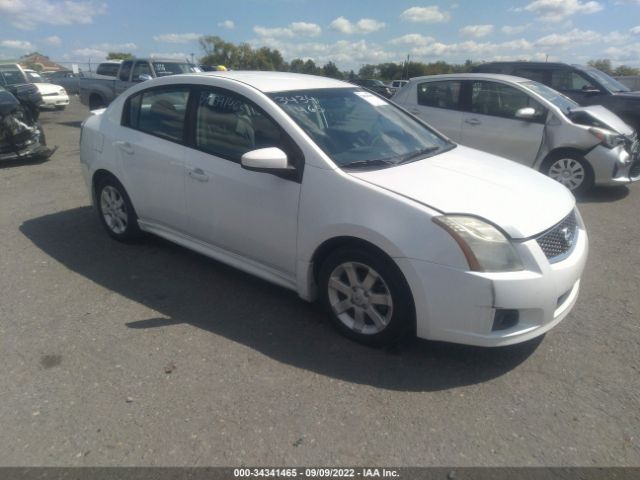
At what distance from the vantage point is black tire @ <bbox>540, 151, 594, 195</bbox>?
22.5 feet

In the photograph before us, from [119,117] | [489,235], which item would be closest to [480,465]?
[489,235]

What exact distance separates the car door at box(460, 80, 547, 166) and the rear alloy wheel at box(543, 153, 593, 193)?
0.29m

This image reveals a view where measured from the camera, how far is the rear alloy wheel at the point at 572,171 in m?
6.87

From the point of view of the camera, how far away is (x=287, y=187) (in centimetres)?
337

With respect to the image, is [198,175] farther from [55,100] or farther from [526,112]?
[55,100]

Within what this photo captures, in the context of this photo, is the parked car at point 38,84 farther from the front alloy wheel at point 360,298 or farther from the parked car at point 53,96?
the front alloy wheel at point 360,298

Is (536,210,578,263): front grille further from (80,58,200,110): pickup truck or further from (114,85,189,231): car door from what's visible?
(80,58,200,110): pickup truck

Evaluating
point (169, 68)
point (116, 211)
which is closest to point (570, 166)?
point (116, 211)

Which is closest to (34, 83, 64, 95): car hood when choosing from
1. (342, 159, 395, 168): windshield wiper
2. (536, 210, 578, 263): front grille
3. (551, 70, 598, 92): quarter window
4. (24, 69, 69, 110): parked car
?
(24, 69, 69, 110): parked car

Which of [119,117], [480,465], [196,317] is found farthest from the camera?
[119,117]

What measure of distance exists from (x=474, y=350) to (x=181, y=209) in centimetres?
253

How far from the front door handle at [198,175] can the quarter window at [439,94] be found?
16.8ft

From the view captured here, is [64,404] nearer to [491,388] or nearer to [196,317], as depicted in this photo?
[196,317]

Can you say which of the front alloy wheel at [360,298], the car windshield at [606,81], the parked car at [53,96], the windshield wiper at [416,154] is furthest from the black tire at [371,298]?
the parked car at [53,96]
